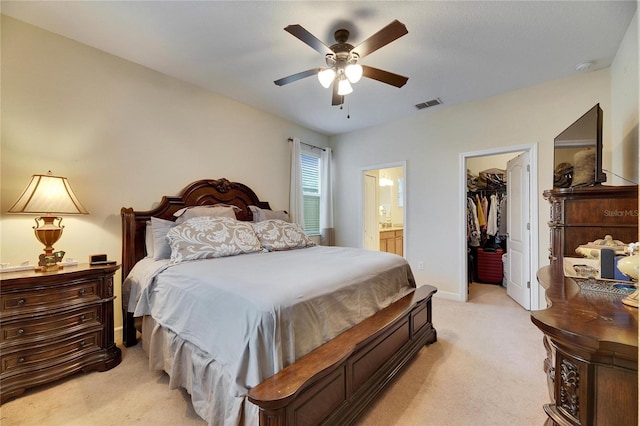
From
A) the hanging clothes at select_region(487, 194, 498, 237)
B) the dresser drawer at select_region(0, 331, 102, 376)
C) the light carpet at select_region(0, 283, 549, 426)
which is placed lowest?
the light carpet at select_region(0, 283, 549, 426)

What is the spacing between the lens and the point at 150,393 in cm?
181

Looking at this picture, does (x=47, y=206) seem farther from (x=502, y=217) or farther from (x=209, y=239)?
(x=502, y=217)

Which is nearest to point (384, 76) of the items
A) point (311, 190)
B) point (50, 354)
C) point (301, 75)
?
point (301, 75)

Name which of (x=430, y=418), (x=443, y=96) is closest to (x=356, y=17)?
(x=443, y=96)

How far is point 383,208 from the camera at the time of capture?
21.5 ft

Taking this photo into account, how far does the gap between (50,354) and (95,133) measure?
1867 millimetres

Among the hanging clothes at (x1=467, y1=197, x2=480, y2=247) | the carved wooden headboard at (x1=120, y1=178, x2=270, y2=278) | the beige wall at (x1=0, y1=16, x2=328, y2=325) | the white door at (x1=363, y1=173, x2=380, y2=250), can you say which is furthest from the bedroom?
the hanging clothes at (x1=467, y1=197, x2=480, y2=247)

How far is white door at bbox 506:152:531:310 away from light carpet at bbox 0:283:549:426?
117 centimetres

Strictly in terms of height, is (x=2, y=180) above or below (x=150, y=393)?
above

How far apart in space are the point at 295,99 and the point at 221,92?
0.94m

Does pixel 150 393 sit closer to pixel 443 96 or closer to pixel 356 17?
pixel 356 17

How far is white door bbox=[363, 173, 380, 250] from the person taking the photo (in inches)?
203

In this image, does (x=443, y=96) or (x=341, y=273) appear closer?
(x=341, y=273)

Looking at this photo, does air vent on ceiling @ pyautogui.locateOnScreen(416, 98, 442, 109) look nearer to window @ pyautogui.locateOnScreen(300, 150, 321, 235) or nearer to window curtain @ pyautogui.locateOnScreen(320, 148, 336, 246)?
window curtain @ pyautogui.locateOnScreen(320, 148, 336, 246)
